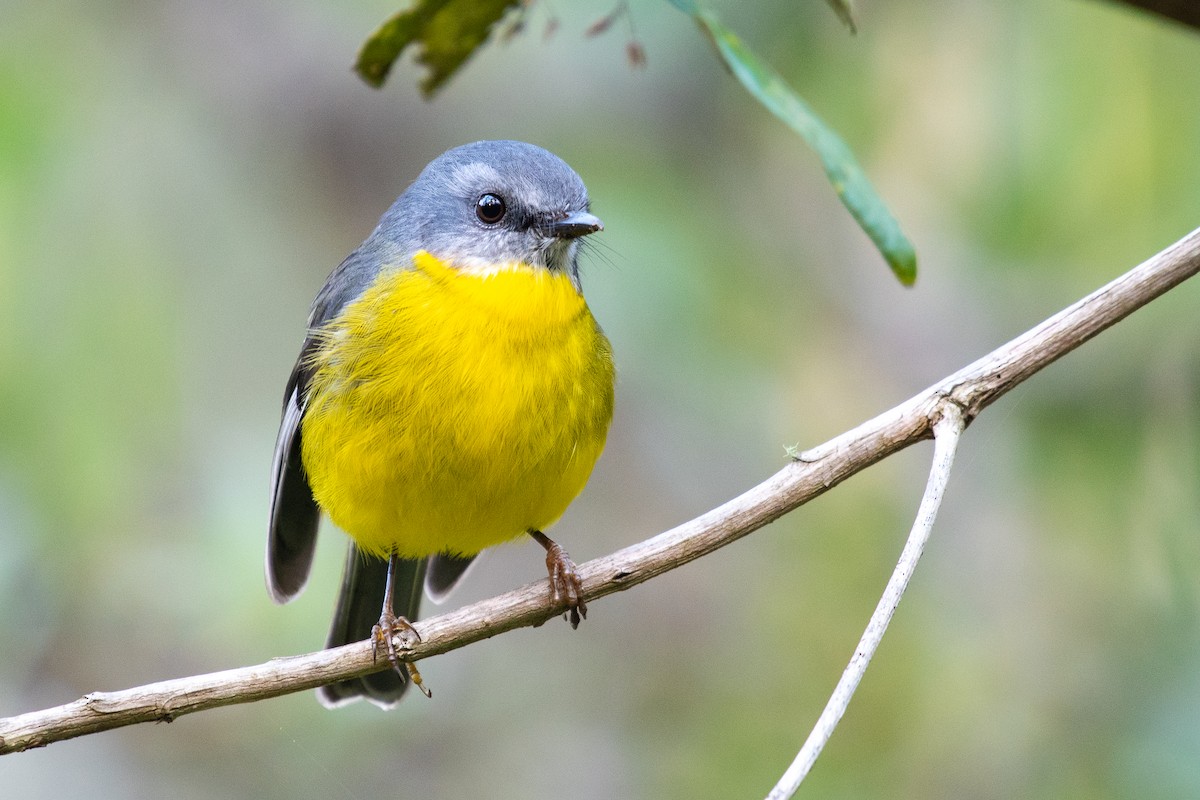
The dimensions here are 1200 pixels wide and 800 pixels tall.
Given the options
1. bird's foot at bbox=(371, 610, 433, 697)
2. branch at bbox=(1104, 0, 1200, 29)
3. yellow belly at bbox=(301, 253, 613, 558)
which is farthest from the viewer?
yellow belly at bbox=(301, 253, 613, 558)

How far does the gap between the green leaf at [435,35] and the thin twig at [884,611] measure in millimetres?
1688

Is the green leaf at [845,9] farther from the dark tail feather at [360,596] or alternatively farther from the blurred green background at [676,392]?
the dark tail feather at [360,596]

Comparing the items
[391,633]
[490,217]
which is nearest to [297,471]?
[391,633]

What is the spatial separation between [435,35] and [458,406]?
101cm

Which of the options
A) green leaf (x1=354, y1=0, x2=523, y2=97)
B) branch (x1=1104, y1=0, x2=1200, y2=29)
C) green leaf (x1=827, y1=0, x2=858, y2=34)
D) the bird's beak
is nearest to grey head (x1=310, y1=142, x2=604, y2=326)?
the bird's beak

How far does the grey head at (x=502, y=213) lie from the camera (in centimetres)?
389

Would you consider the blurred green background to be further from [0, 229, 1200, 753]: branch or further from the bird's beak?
[0, 229, 1200, 753]: branch

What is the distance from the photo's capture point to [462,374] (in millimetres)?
3654

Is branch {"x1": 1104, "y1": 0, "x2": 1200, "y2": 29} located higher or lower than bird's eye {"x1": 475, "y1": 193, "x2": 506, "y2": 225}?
lower

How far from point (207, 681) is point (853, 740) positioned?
2.57 meters

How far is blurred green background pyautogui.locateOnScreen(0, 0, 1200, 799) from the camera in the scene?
15.2 feet

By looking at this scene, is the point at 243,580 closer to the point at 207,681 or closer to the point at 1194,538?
the point at 207,681

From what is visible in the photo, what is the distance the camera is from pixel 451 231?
397 cm

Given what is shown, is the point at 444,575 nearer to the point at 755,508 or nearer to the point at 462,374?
the point at 462,374
